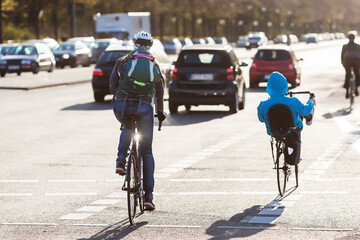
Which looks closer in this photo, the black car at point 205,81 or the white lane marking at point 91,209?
the white lane marking at point 91,209

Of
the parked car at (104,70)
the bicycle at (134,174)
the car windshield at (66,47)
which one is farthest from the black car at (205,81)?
the car windshield at (66,47)

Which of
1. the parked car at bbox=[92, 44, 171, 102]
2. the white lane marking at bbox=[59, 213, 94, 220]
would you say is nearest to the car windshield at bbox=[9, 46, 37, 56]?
the parked car at bbox=[92, 44, 171, 102]

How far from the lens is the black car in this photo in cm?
2253

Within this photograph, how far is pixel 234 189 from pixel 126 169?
250cm

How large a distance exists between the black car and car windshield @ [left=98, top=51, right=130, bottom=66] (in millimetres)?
4425

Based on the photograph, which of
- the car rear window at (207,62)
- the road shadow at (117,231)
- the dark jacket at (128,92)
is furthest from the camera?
the car rear window at (207,62)

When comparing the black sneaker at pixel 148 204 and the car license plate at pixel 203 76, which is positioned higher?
the black sneaker at pixel 148 204

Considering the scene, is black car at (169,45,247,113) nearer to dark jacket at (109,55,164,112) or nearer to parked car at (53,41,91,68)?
dark jacket at (109,55,164,112)

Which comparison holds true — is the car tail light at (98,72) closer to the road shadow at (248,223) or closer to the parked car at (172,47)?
the road shadow at (248,223)

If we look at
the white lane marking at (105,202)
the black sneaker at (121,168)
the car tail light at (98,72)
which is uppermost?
the black sneaker at (121,168)

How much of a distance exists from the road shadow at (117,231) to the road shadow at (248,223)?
630 mm

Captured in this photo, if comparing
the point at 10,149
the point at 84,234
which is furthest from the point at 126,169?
the point at 10,149

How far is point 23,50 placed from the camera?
154ft

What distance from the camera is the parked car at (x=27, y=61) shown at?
45.2m
